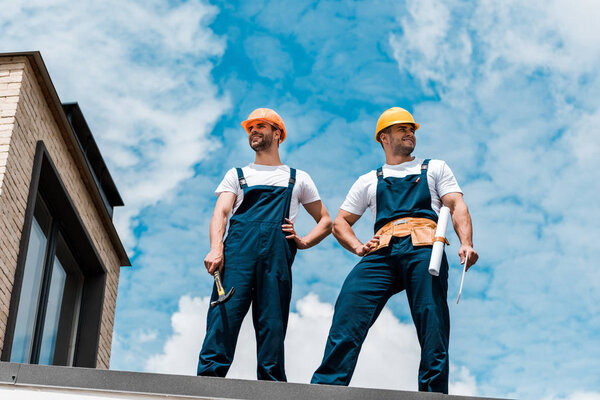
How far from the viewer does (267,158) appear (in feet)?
21.9

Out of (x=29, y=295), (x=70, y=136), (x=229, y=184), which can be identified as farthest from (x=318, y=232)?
(x=70, y=136)

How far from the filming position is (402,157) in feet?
21.2

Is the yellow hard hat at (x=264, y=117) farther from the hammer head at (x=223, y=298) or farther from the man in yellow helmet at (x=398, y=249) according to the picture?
the hammer head at (x=223, y=298)

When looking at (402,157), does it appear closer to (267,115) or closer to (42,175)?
(267,115)

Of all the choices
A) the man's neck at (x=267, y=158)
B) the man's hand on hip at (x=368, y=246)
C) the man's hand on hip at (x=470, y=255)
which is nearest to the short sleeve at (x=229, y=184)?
the man's neck at (x=267, y=158)

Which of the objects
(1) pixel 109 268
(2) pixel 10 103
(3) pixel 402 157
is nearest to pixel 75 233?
(1) pixel 109 268

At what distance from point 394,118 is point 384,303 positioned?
1.43m

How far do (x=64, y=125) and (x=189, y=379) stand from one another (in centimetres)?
513

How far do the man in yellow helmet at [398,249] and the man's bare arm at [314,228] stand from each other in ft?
0.53

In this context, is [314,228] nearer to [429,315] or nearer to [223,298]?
[223,298]

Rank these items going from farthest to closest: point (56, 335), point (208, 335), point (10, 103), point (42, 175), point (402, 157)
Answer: point (56, 335) < point (42, 175) < point (10, 103) < point (402, 157) < point (208, 335)

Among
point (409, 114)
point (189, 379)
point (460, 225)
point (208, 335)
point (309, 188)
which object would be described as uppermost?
point (409, 114)

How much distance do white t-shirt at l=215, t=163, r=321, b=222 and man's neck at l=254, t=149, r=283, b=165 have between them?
45 mm

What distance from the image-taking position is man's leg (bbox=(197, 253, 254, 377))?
18.8 feet
